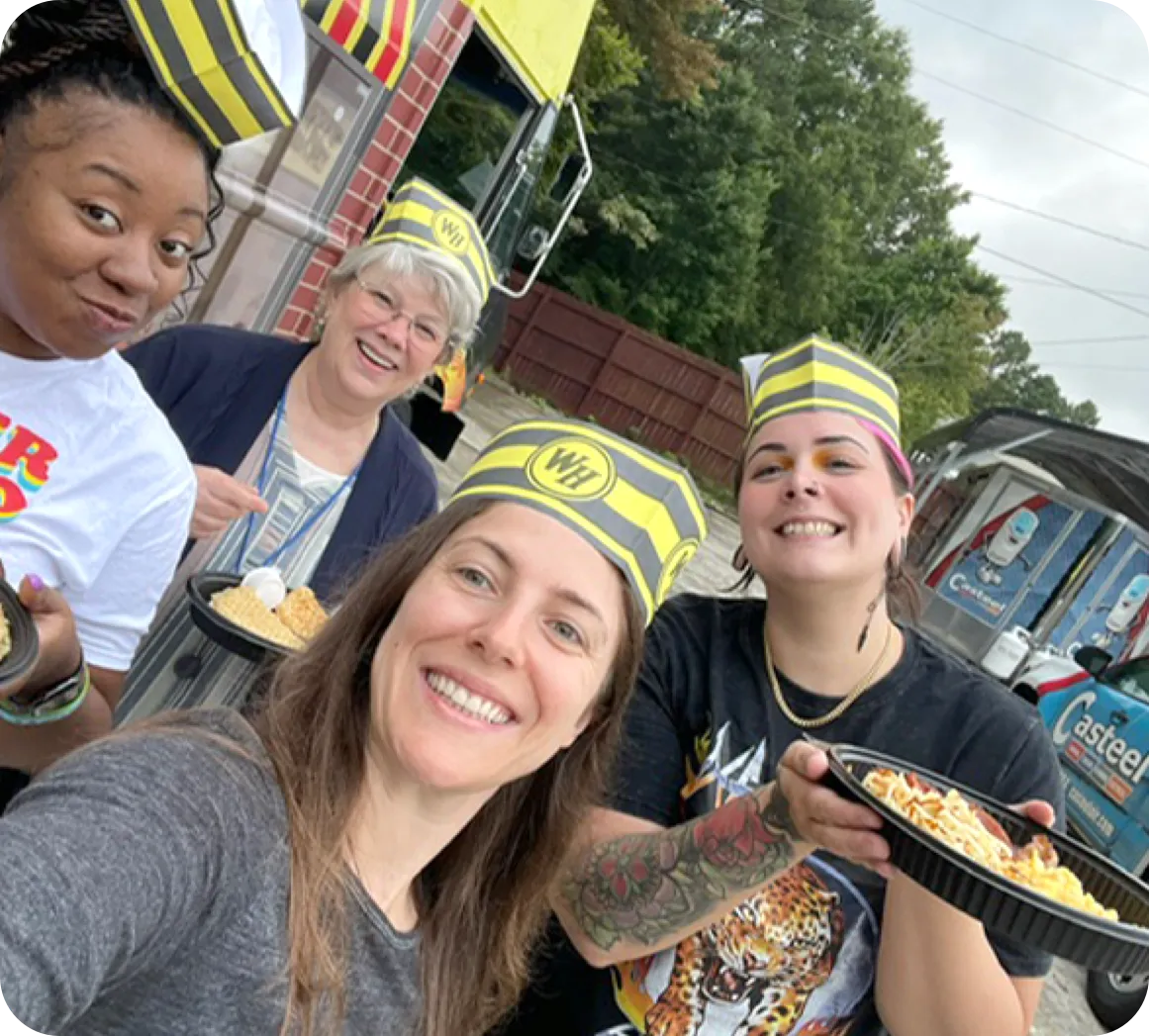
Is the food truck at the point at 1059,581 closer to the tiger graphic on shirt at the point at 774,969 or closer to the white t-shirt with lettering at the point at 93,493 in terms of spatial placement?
the tiger graphic on shirt at the point at 774,969

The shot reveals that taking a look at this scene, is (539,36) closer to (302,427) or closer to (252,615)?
(302,427)

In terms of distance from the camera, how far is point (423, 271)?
2732 millimetres

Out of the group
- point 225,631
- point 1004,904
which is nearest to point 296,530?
point 225,631

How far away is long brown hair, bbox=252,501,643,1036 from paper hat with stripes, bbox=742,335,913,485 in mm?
751

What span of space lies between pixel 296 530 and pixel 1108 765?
5759mm

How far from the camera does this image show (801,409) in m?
2.09

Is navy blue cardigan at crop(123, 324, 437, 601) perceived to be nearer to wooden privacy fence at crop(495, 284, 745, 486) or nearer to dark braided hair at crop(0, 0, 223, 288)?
dark braided hair at crop(0, 0, 223, 288)

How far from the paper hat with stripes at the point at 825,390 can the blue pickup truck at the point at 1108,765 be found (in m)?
4.07

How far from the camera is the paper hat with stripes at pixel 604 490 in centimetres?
159

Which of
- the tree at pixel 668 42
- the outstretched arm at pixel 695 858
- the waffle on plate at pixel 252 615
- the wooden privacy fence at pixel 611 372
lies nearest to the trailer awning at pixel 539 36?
the waffle on plate at pixel 252 615

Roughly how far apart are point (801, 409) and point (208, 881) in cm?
149

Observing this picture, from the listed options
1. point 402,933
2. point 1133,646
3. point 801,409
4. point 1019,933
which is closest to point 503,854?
point 402,933

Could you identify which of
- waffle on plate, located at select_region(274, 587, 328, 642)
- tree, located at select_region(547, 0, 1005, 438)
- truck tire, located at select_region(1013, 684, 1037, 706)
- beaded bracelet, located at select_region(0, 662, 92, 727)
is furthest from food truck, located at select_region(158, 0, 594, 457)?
tree, located at select_region(547, 0, 1005, 438)

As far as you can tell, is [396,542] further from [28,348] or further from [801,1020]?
[801,1020]
